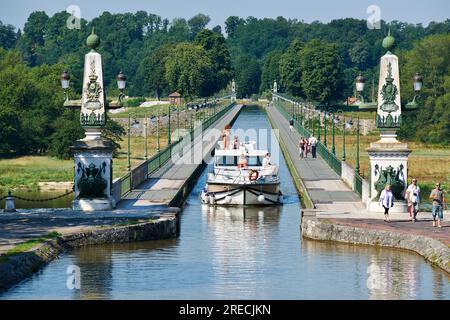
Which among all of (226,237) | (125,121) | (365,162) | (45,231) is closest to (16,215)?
(45,231)

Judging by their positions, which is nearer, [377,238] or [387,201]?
[377,238]

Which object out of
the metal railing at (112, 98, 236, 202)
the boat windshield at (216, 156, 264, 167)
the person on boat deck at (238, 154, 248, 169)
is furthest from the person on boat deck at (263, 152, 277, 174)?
the metal railing at (112, 98, 236, 202)

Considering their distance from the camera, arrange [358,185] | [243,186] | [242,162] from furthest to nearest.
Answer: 1. [242,162]
2. [243,186]
3. [358,185]

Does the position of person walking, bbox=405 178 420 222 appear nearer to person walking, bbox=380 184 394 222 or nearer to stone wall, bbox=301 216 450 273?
person walking, bbox=380 184 394 222

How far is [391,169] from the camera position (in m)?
44.4

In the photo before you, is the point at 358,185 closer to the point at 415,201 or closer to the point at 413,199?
the point at 413,199

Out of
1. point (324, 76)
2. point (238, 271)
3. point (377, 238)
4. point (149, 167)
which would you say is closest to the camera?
point (238, 271)

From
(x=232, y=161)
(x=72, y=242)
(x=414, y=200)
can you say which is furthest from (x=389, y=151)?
(x=232, y=161)

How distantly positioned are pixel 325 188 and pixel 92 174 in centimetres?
1401

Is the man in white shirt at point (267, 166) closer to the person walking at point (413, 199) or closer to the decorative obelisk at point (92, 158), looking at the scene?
the decorative obelisk at point (92, 158)

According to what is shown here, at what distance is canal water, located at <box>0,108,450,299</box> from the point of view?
3162 centimetres

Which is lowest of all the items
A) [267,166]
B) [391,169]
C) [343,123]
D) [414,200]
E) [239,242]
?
[239,242]

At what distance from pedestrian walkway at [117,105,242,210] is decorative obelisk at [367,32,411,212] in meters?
8.48

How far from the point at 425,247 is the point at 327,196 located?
13.8 metres
